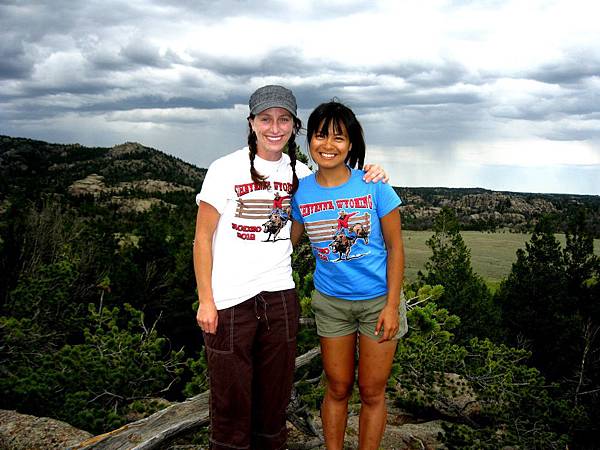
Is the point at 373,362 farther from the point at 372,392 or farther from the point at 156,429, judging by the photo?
the point at 156,429

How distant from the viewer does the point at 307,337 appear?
5656mm

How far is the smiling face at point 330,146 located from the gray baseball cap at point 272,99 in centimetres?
22

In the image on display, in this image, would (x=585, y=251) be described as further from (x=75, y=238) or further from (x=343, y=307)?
(x=343, y=307)

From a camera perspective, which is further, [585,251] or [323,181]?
[585,251]

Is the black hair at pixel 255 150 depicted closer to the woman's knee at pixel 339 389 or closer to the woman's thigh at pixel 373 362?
the woman's thigh at pixel 373 362

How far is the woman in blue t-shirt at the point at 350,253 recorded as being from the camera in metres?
3.26

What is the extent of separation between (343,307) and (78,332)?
52.9 feet

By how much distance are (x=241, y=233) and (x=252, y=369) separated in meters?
0.85

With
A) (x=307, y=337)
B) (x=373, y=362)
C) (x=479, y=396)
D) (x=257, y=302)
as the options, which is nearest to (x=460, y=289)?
(x=479, y=396)

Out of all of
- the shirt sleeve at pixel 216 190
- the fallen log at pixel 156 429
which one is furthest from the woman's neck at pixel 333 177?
the fallen log at pixel 156 429

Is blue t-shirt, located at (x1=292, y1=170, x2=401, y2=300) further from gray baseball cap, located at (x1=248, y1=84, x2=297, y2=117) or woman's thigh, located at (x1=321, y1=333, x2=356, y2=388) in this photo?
gray baseball cap, located at (x1=248, y1=84, x2=297, y2=117)

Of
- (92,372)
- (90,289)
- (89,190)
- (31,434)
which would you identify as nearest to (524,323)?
(90,289)

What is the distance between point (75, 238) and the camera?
82.5 feet

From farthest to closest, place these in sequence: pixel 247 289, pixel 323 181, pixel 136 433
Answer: pixel 136 433 → pixel 323 181 → pixel 247 289
